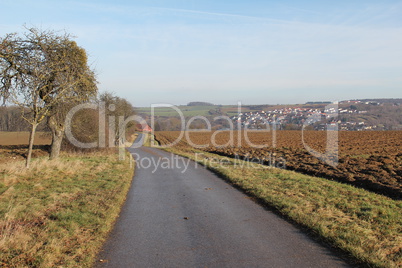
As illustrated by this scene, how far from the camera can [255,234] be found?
6.06 metres

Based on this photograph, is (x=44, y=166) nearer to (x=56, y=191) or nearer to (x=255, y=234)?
(x=56, y=191)

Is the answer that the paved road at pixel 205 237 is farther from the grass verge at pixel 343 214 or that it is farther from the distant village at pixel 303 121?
the distant village at pixel 303 121

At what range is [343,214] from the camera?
293 inches

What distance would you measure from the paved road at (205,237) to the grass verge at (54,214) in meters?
0.42

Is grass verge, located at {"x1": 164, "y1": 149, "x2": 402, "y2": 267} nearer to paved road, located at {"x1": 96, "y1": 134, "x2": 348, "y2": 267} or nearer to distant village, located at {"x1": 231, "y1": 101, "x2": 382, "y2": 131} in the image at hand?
paved road, located at {"x1": 96, "y1": 134, "x2": 348, "y2": 267}

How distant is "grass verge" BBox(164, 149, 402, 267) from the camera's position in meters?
5.19

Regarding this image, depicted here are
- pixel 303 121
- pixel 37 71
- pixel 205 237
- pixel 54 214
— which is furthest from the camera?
pixel 303 121

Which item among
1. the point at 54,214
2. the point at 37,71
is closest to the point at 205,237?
the point at 54,214

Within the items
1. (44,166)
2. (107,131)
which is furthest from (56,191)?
(107,131)

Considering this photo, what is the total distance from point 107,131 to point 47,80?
64.6 feet

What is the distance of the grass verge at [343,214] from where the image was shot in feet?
17.0

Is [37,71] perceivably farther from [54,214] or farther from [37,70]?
[54,214]

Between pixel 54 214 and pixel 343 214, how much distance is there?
261 inches

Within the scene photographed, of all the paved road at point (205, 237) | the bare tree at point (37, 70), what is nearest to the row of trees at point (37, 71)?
the bare tree at point (37, 70)
